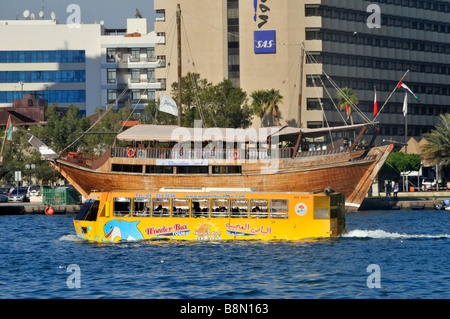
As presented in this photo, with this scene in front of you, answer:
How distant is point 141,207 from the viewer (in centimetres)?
3669

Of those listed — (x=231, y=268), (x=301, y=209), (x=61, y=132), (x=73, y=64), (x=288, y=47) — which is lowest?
(x=231, y=268)

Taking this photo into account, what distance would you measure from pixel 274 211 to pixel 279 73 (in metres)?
69.4

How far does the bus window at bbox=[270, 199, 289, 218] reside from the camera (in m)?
35.8

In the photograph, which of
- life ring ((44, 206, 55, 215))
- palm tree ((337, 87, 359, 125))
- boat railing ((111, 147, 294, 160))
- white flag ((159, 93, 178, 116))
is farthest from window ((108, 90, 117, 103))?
boat railing ((111, 147, 294, 160))

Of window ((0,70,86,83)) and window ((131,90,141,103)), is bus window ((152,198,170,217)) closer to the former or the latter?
window ((131,90,141,103))

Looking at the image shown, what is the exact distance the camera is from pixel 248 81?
104250 millimetres

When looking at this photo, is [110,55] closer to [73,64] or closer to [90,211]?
[73,64]

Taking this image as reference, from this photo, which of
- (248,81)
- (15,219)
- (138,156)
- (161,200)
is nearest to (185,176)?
(138,156)

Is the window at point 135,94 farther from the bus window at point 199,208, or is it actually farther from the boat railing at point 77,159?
the bus window at point 199,208

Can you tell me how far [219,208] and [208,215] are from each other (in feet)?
2.12

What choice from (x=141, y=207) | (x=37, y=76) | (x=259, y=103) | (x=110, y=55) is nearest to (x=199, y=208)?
(x=141, y=207)

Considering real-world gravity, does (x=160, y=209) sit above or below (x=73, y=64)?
below

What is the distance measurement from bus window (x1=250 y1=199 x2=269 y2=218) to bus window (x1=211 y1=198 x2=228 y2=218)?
1238mm
